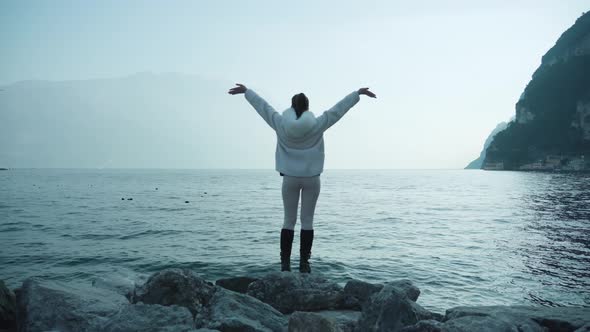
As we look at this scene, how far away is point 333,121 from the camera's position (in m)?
6.09

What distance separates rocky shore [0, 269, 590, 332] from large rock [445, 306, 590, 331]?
13mm

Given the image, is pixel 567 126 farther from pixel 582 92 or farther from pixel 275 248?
pixel 275 248

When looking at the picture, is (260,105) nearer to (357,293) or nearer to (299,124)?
(299,124)

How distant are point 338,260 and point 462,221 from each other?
1662 centimetres

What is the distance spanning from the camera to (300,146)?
240 inches

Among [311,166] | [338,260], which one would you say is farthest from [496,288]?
[311,166]

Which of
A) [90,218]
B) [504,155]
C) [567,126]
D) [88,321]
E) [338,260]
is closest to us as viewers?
[88,321]

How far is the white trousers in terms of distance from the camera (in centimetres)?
618

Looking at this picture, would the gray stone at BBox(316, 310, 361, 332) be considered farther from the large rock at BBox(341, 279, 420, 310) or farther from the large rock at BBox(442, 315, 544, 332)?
the large rock at BBox(442, 315, 544, 332)

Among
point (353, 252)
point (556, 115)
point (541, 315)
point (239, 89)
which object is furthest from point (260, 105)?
point (556, 115)

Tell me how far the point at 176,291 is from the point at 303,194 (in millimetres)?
2424

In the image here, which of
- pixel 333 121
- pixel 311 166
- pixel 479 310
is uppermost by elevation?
pixel 333 121

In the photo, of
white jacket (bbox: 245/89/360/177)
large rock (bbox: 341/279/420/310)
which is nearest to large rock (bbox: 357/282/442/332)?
large rock (bbox: 341/279/420/310)

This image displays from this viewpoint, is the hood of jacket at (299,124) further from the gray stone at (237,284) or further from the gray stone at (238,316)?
the gray stone at (237,284)
